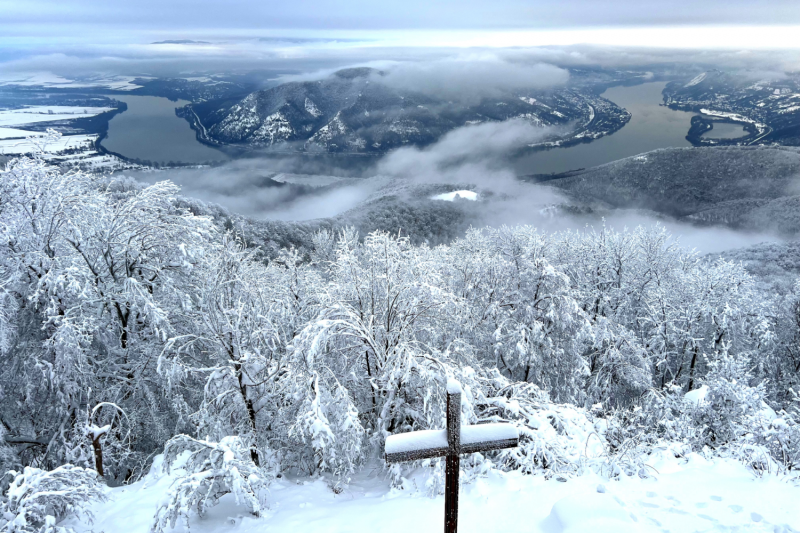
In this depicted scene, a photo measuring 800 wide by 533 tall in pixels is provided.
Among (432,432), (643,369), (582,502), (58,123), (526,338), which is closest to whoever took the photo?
(432,432)

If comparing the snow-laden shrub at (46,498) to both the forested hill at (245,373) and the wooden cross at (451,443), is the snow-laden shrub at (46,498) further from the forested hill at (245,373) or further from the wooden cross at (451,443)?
the wooden cross at (451,443)

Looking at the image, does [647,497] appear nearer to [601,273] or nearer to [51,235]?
[51,235]

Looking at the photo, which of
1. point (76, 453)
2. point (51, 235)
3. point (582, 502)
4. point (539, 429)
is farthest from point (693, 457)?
point (51, 235)

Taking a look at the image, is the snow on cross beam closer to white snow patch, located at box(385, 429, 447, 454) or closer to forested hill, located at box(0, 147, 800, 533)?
white snow patch, located at box(385, 429, 447, 454)

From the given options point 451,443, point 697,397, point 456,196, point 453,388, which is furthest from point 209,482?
point 456,196

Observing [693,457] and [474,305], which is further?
[474,305]

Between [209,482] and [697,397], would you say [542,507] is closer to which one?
[209,482]

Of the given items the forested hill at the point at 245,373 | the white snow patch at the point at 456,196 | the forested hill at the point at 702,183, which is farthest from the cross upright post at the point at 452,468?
the forested hill at the point at 702,183

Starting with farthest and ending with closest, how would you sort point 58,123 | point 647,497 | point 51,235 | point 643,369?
point 58,123, point 643,369, point 51,235, point 647,497
